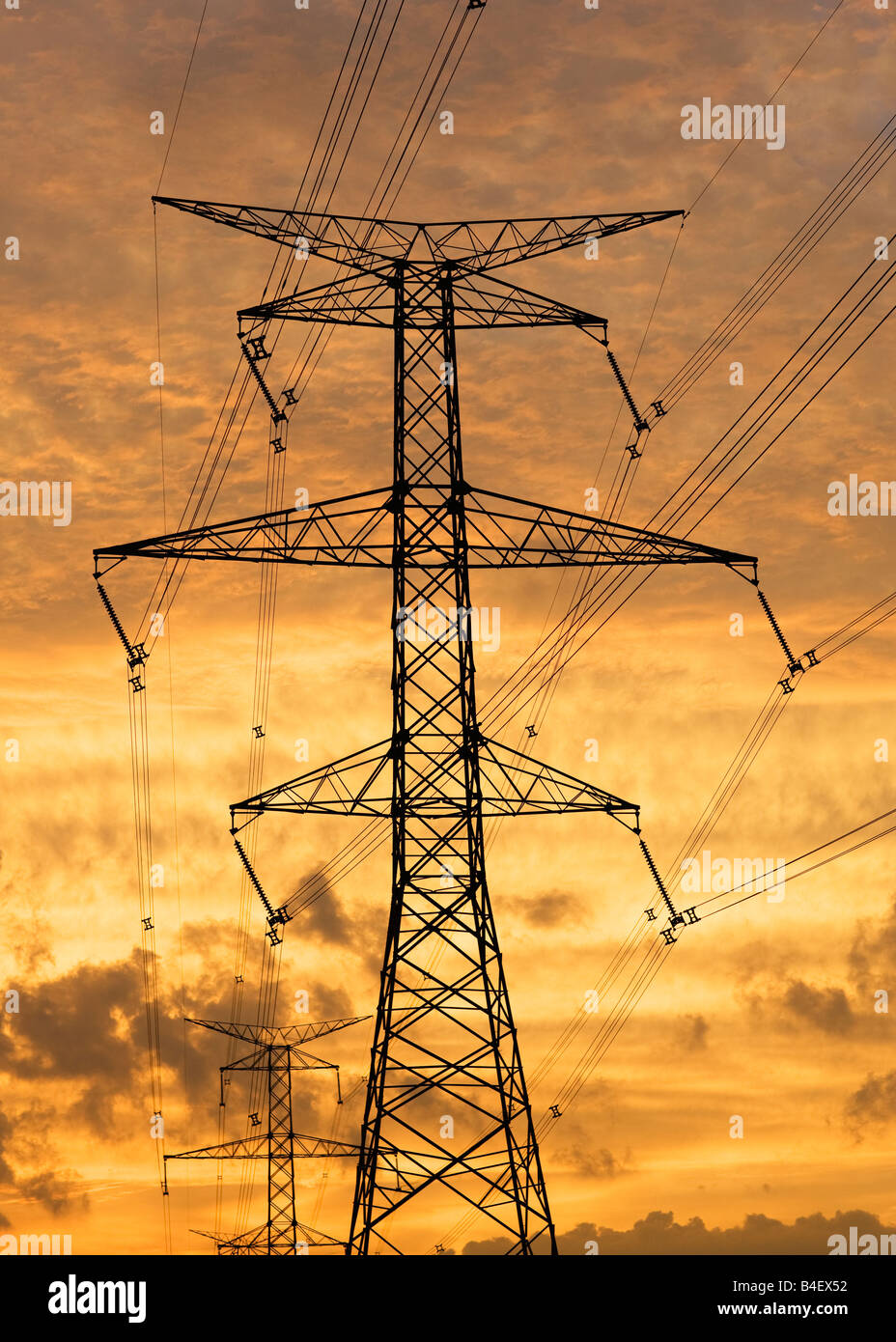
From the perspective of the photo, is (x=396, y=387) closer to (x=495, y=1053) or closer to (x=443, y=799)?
(x=443, y=799)

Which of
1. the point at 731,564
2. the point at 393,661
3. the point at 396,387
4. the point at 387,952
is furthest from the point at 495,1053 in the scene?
the point at 396,387

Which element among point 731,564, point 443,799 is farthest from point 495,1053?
point 731,564

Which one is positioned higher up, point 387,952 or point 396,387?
point 396,387
